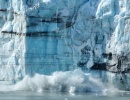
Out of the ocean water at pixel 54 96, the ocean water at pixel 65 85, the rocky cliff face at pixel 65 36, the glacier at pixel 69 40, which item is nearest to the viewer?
the ocean water at pixel 54 96

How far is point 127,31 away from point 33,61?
160 inches

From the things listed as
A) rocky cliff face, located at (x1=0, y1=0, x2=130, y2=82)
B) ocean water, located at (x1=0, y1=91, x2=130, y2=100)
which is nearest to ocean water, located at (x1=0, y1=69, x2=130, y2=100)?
ocean water, located at (x1=0, y1=91, x2=130, y2=100)

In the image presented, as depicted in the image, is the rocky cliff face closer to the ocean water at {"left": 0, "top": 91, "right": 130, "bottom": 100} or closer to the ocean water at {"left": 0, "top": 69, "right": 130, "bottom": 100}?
the ocean water at {"left": 0, "top": 69, "right": 130, "bottom": 100}

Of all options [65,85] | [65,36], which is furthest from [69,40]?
[65,85]

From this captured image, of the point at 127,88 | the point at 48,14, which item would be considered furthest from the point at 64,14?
the point at 127,88

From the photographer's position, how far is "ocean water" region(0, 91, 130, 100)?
21.2 m

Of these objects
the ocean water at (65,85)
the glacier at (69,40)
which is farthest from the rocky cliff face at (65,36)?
the ocean water at (65,85)

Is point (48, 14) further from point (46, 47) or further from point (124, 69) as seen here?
point (124, 69)

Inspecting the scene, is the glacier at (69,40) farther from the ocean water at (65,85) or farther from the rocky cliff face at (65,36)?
the ocean water at (65,85)

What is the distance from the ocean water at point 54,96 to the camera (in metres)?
21.2

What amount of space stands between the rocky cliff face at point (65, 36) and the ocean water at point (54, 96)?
5.75 ft

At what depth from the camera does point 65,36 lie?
82.8 feet

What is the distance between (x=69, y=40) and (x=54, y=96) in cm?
403

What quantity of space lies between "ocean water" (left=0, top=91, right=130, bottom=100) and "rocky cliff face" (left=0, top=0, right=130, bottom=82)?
1.75 m
